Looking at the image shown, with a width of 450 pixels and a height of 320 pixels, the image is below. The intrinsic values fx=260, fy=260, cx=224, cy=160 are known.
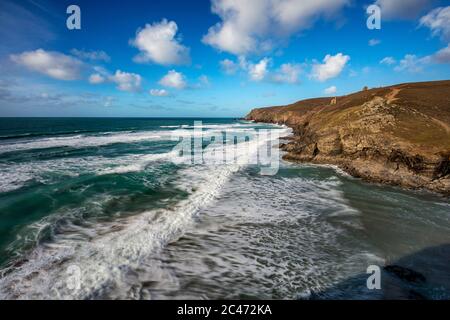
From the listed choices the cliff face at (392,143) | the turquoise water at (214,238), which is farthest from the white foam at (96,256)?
the cliff face at (392,143)

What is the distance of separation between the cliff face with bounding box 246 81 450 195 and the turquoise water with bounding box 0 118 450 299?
1.94m

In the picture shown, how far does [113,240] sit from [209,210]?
416 cm

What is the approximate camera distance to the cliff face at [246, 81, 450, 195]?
15078 millimetres

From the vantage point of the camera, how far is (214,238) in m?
8.84

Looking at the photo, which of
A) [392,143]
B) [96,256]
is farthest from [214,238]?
[392,143]

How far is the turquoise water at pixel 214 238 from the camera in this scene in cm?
629
